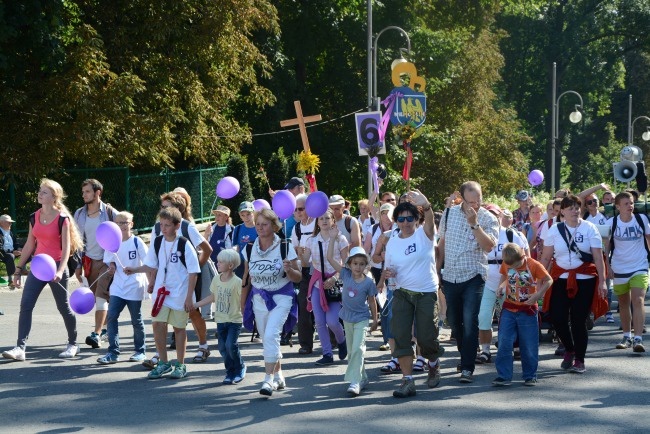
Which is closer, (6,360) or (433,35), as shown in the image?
(6,360)

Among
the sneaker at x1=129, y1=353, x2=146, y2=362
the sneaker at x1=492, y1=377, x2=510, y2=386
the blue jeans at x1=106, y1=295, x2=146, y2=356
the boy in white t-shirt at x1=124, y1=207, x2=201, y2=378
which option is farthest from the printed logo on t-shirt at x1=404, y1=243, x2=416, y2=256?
the sneaker at x1=129, y1=353, x2=146, y2=362

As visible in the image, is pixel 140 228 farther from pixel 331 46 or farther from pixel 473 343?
pixel 473 343

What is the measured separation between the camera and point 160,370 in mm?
10383

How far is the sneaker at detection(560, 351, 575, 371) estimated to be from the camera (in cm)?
1110

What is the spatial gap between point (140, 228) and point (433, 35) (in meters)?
17.5

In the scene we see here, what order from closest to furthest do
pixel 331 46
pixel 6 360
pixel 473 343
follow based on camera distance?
pixel 473 343
pixel 6 360
pixel 331 46

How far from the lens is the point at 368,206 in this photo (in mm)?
15039

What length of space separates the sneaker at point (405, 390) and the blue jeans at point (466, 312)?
Answer: 2.92 ft

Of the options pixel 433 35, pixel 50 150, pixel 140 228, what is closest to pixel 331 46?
pixel 433 35

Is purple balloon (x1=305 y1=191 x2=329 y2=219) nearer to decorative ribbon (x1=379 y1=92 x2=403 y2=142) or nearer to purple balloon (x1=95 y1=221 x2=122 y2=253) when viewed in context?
purple balloon (x1=95 y1=221 x2=122 y2=253)

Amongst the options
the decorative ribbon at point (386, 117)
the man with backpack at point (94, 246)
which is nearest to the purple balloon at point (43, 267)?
the man with backpack at point (94, 246)

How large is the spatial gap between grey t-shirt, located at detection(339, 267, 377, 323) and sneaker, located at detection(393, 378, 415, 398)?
684 mm

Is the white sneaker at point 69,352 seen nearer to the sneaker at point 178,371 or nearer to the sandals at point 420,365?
the sneaker at point 178,371

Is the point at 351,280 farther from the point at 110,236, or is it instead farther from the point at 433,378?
the point at 110,236
